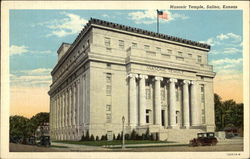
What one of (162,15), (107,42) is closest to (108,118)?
(107,42)

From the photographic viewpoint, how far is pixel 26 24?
29578mm

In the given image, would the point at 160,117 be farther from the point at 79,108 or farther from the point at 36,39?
the point at 36,39

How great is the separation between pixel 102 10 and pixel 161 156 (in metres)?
12.6

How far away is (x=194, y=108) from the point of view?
4559 cm

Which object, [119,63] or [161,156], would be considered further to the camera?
[119,63]

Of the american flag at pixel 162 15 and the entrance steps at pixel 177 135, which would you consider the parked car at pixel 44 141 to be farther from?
the american flag at pixel 162 15

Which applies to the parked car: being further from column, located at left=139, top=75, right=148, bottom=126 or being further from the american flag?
the american flag

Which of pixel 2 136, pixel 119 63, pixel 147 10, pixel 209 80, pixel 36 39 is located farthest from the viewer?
pixel 209 80

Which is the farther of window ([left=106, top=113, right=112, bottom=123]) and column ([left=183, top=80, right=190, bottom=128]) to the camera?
column ([left=183, top=80, right=190, bottom=128])

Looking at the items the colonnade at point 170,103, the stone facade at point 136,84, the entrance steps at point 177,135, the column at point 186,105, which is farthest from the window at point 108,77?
the column at point 186,105

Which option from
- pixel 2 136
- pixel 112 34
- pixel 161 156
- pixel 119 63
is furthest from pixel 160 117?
pixel 2 136

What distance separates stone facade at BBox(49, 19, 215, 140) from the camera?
1567 inches

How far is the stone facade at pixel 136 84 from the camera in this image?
39.8 m

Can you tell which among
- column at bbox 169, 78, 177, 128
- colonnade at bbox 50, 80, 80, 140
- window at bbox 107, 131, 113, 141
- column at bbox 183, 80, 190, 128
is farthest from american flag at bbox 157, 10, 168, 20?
colonnade at bbox 50, 80, 80, 140
